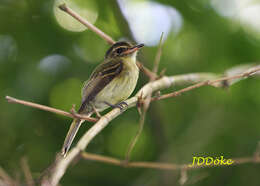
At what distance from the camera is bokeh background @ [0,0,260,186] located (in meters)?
3.61

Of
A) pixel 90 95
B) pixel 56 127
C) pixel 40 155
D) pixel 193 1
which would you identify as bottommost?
pixel 40 155

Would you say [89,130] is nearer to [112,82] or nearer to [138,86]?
[112,82]

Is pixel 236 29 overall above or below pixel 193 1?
below

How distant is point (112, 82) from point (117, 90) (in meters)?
0.10

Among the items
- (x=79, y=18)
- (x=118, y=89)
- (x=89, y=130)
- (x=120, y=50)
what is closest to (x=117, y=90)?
(x=118, y=89)

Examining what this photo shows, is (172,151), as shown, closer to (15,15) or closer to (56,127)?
(56,127)

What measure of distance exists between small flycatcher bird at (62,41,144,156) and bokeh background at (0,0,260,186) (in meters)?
0.41

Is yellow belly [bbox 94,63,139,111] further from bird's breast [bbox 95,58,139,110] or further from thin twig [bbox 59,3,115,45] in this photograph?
thin twig [bbox 59,3,115,45]

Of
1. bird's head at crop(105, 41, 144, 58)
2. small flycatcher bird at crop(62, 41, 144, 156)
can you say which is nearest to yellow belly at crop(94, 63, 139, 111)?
small flycatcher bird at crop(62, 41, 144, 156)


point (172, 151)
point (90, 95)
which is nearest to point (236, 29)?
→ point (172, 151)

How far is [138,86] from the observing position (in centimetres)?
416

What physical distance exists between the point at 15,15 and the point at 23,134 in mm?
1351

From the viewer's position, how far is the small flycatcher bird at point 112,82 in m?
3.20

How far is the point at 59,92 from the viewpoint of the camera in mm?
3729
